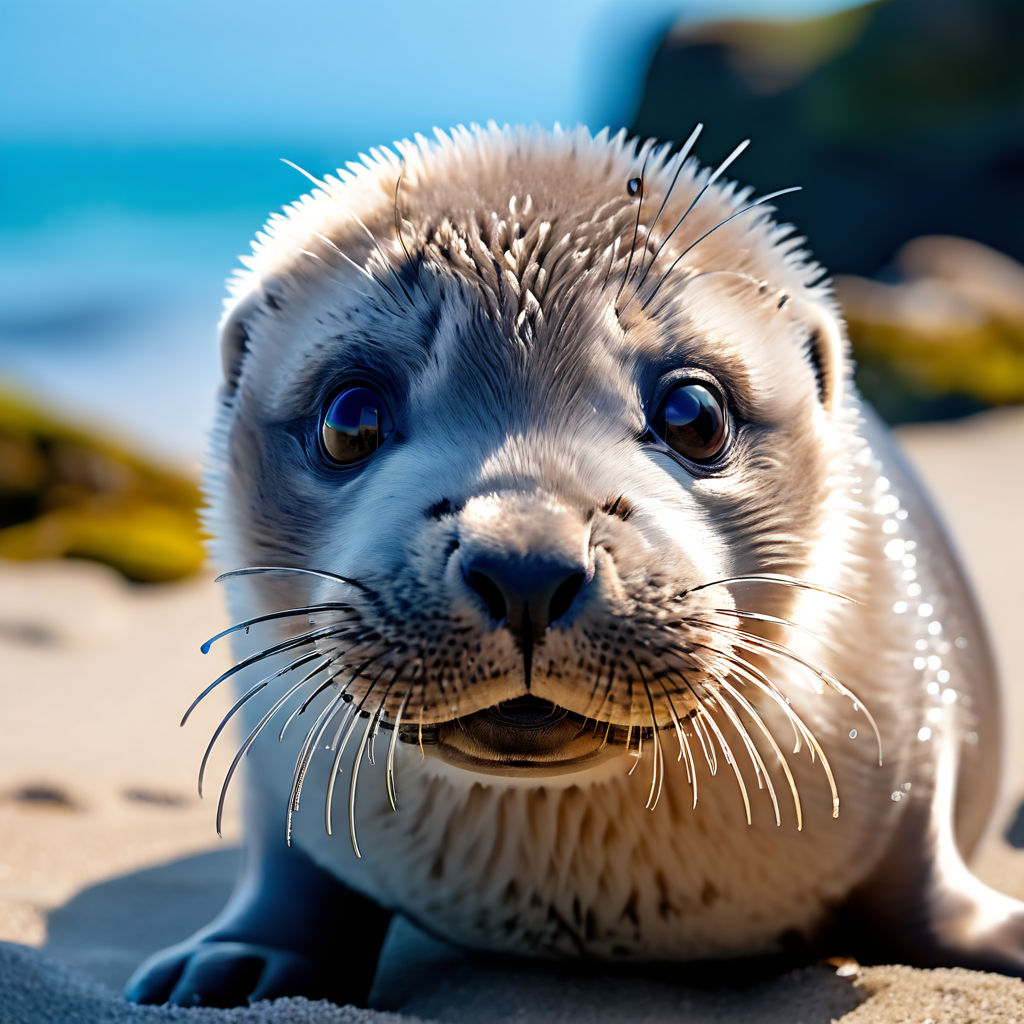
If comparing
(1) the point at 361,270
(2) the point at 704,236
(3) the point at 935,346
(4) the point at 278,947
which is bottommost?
(4) the point at 278,947

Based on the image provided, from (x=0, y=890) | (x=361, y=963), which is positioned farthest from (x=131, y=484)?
(x=361, y=963)

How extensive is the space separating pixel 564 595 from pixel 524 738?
249 millimetres

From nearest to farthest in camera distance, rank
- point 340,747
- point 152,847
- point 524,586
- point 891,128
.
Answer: point 524,586 → point 340,747 → point 152,847 → point 891,128

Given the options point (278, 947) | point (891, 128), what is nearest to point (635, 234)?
point (278, 947)

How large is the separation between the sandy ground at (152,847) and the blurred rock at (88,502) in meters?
0.30

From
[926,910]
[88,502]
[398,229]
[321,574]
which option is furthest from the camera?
[88,502]

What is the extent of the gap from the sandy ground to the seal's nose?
761mm

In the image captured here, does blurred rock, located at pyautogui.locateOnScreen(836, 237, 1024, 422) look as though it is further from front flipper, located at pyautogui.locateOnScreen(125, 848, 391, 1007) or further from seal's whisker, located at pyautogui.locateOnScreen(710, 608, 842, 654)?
front flipper, located at pyautogui.locateOnScreen(125, 848, 391, 1007)

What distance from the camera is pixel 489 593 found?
1657mm

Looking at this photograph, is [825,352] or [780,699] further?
[825,352]

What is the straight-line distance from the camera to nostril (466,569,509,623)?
5.41 feet

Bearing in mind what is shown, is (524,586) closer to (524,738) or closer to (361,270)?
(524,738)

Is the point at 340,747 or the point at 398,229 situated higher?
the point at 398,229

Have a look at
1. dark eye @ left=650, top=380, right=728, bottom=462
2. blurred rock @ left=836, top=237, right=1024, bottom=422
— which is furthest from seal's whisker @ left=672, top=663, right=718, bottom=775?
blurred rock @ left=836, top=237, right=1024, bottom=422
